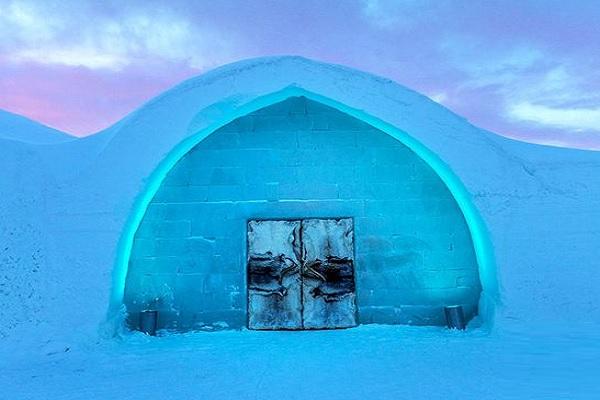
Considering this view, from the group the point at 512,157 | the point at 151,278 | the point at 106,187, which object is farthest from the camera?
the point at 151,278

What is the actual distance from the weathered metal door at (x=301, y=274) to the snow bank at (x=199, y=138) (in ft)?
4.64

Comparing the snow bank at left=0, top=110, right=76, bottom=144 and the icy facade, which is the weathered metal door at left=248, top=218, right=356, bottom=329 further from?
the snow bank at left=0, top=110, right=76, bottom=144

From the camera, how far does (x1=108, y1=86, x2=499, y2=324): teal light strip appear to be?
4176mm

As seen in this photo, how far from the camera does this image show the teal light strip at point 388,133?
418 cm

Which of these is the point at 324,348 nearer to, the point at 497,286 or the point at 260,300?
the point at 260,300

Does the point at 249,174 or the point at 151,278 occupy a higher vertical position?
the point at 249,174

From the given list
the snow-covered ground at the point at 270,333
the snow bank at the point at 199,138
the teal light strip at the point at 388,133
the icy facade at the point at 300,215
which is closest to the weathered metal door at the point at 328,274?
the icy facade at the point at 300,215

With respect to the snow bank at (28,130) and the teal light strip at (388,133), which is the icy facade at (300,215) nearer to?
the teal light strip at (388,133)

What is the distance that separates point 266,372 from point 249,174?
2.46 m

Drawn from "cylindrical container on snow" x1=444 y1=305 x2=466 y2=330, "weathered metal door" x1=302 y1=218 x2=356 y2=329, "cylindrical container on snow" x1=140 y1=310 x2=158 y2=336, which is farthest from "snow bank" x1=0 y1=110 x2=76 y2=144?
"cylindrical container on snow" x1=444 y1=305 x2=466 y2=330

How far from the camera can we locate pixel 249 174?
4859mm

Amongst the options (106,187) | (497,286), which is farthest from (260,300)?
(497,286)

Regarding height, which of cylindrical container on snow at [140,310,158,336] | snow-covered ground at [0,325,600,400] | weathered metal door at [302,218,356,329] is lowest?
snow-covered ground at [0,325,600,400]

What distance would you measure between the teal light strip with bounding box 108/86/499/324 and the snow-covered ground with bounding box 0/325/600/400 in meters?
0.49
